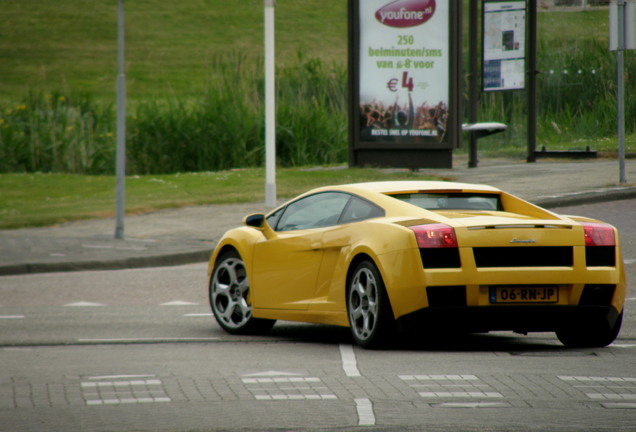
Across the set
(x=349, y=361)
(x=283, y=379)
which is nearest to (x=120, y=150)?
(x=349, y=361)

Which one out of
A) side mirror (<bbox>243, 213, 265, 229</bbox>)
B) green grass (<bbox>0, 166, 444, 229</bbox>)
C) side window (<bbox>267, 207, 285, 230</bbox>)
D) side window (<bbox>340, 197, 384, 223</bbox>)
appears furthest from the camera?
green grass (<bbox>0, 166, 444, 229</bbox>)

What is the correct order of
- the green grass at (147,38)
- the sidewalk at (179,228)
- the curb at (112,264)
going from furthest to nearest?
1. the green grass at (147,38)
2. the sidewalk at (179,228)
3. the curb at (112,264)

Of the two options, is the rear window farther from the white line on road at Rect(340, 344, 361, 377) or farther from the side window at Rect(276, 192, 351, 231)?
the white line on road at Rect(340, 344, 361, 377)

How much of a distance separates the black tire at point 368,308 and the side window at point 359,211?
477 mm

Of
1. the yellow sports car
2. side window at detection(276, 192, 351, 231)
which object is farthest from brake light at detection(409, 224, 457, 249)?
side window at detection(276, 192, 351, 231)

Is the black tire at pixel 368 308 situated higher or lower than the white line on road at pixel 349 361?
higher

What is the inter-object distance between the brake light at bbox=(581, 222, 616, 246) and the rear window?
929mm

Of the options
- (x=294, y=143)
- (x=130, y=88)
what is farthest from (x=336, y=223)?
(x=130, y=88)

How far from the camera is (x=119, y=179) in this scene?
61.8 feet

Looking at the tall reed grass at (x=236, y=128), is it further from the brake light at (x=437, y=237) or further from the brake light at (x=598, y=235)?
the brake light at (x=437, y=237)

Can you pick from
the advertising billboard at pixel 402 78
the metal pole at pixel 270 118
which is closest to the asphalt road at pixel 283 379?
the metal pole at pixel 270 118

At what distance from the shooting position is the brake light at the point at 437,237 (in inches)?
362

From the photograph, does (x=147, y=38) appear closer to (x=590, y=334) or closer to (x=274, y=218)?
(x=274, y=218)

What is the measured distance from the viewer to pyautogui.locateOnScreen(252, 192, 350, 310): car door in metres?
10.3
